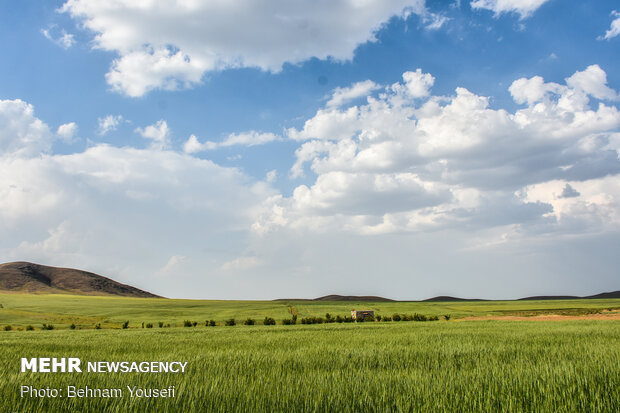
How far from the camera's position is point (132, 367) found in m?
9.12

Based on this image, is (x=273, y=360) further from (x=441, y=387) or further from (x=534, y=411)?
(x=534, y=411)

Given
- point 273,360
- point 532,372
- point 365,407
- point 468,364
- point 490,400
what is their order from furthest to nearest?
point 273,360
point 468,364
point 532,372
point 490,400
point 365,407

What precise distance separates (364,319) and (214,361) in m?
47.0

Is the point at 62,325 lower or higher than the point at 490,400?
lower

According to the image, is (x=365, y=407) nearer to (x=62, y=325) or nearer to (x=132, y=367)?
(x=132, y=367)

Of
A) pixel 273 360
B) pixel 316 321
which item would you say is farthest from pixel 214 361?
pixel 316 321

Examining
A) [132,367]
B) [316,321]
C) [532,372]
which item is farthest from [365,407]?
[316,321]

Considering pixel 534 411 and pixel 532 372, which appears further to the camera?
pixel 532 372

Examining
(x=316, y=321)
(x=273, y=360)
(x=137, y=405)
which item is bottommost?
(x=316, y=321)

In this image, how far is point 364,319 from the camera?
5403cm

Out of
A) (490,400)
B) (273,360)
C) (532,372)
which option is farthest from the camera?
(273,360)

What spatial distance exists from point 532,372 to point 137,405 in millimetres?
7081

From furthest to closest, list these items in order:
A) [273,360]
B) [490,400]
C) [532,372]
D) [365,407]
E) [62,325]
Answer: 1. [62,325]
2. [273,360]
3. [532,372]
4. [490,400]
5. [365,407]

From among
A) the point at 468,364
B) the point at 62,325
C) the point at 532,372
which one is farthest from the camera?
the point at 62,325
